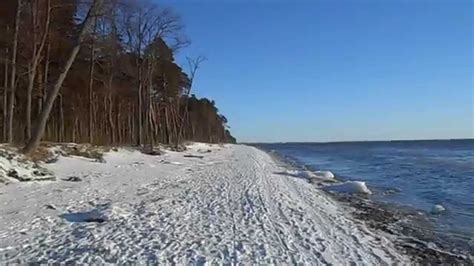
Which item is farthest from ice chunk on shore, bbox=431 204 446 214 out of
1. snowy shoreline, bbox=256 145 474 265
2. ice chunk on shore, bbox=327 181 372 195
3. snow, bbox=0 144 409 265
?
ice chunk on shore, bbox=327 181 372 195

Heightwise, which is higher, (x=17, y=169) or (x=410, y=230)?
(x=17, y=169)

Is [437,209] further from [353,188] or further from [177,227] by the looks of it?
[177,227]

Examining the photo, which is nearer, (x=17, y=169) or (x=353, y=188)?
(x=17, y=169)

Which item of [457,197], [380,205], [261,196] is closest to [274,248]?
[261,196]

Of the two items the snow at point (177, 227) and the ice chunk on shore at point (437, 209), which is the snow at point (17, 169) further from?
the ice chunk on shore at point (437, 209)

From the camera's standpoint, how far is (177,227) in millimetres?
10109

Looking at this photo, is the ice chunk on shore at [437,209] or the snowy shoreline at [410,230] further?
the ice chunk on shore at [437,209]

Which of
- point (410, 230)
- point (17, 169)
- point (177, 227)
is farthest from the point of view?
point (17, 169)

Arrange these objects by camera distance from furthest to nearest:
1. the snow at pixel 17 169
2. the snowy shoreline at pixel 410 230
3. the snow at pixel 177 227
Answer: the snow at pixel 17 169
the snowy shoreline at pixel 410 230
the snow at pixel 177 227

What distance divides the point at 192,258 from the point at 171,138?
2331 inches

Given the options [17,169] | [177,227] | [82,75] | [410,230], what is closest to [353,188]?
[410,230]

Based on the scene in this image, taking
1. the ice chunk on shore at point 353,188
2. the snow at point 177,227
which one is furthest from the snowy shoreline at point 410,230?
the ice chunk on shore at point 353,188

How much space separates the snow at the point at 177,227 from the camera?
7.90m

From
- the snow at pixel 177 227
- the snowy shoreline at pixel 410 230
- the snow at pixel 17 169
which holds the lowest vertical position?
the snowy shoreline at pixel 410 230
